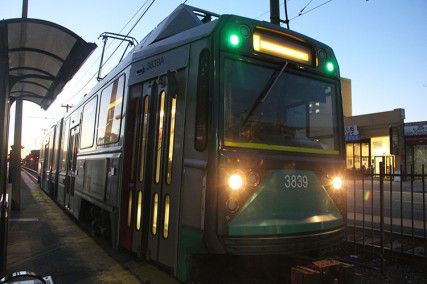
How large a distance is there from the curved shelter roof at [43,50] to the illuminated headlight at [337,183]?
4.48m

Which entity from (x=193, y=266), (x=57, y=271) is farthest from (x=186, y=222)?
(x=57, y=271)

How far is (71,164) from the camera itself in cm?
1105

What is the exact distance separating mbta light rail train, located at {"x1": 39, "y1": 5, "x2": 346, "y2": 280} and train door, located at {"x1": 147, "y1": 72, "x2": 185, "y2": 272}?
0.5 inches

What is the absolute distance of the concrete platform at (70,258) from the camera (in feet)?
19.3

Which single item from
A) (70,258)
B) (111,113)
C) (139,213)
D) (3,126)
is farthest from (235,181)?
(70,258)

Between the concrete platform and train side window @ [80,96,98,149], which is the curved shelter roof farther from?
the concrete platform

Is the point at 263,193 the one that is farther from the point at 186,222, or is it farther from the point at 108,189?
the point at 108,189

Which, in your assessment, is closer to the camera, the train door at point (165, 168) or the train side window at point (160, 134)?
the train door at point (165, 168)

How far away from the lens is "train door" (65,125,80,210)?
1056cm

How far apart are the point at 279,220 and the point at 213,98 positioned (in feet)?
4.72

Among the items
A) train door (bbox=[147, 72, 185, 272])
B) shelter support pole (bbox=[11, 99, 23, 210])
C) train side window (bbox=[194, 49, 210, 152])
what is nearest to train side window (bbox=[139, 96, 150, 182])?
train door (bbox=[147, 72, 185, 272])

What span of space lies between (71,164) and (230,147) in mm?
7550

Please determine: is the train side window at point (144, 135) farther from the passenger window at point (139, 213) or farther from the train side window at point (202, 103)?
the train side window at point (202, 103)

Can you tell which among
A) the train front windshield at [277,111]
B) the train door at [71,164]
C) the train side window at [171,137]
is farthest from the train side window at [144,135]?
the train door at [71,164]
